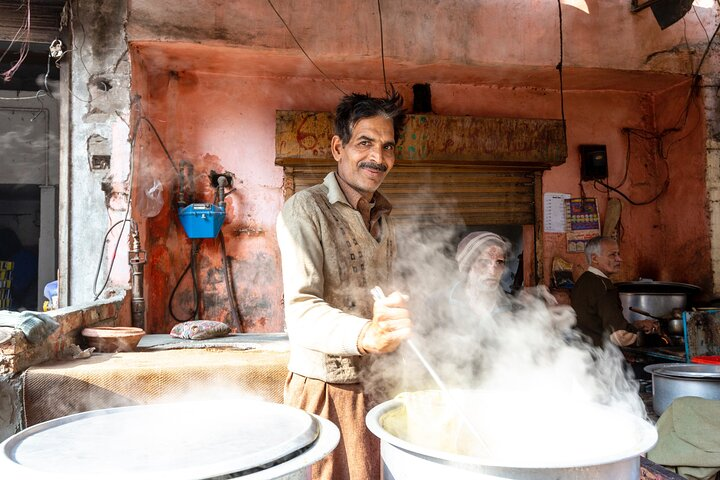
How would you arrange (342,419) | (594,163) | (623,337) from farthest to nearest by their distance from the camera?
1. (594,163)
2. (623,337)
3. (342,419)

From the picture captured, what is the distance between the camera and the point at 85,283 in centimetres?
486

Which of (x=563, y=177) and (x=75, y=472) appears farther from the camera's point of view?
(x=563, y=177)

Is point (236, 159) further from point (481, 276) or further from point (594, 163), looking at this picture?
point (594, 163)

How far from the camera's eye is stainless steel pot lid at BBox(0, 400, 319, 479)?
3.98 feet

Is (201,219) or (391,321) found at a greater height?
(201,219)

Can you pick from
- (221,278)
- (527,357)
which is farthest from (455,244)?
(527,357)

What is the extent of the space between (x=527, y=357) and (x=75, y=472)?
105 inches

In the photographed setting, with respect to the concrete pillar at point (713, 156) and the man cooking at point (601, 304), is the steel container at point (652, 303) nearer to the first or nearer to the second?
the man cooking at point (601, 304)

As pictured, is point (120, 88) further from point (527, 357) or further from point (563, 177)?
point (563, 177)

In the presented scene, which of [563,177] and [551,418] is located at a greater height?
[563,177]

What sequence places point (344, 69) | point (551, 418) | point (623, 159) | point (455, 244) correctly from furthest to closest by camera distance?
point (623, 159)
point (455, 244)
point (344, 69)
point (551, 418)

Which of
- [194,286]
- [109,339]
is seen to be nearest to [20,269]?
[194,286]

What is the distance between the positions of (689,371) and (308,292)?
2.55 metres

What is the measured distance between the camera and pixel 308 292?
2.09 metres
